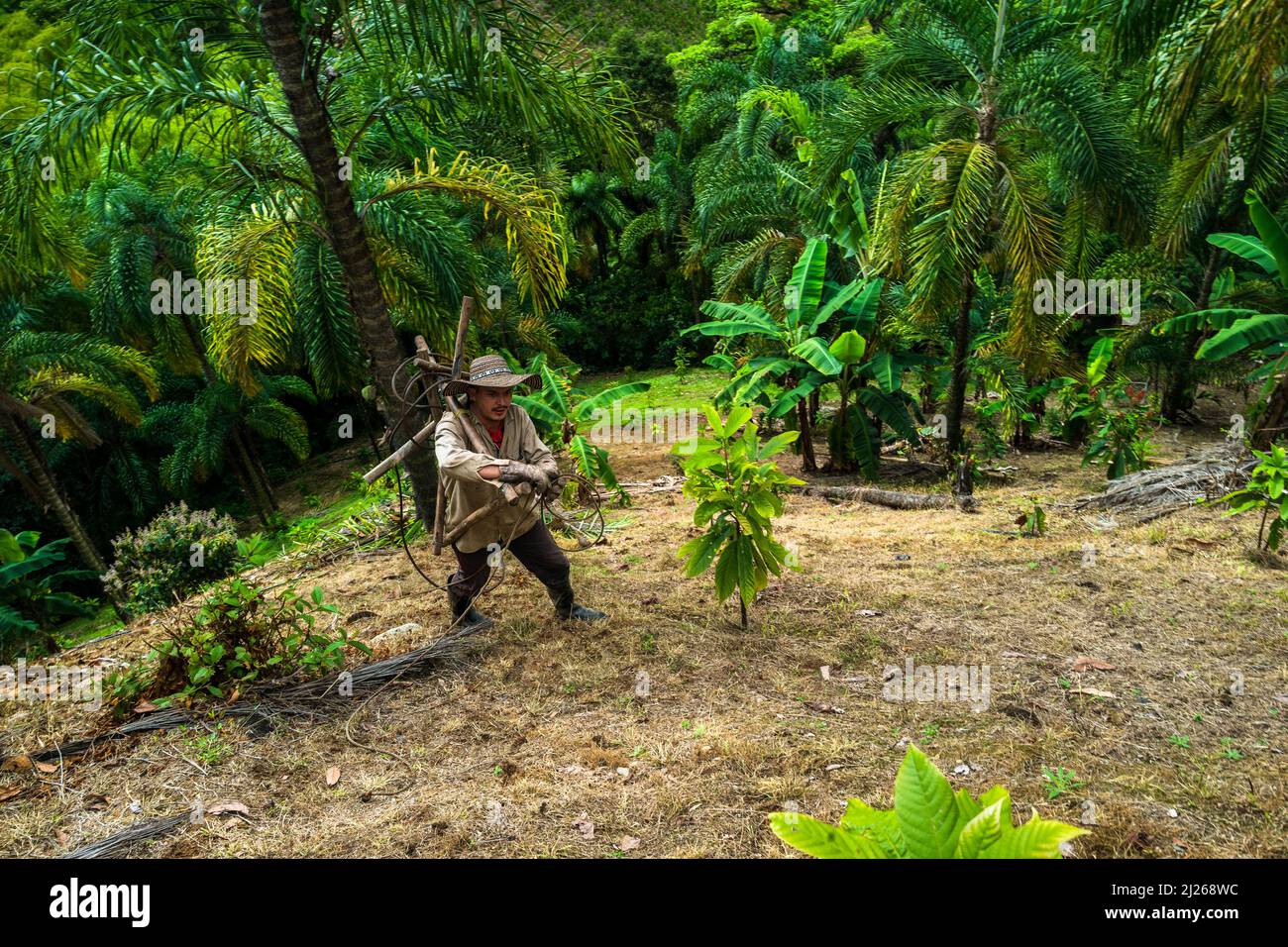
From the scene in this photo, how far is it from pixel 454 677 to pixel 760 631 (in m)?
2.06

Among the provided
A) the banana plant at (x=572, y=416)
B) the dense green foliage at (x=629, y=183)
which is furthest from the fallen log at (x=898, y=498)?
the banana plant at (x=572, y=416)

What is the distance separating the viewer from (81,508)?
66.1 feet

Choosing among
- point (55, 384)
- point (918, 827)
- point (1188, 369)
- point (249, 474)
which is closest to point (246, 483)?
point (249, 474)

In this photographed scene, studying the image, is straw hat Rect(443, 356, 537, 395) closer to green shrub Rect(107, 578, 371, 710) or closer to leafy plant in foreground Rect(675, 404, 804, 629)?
leafy plant in foreground Rect(675, 404, 804, 629)

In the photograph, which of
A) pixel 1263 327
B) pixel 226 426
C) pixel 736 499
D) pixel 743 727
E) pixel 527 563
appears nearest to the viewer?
pixel 743 727

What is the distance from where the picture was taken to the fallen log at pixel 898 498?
8.41 m

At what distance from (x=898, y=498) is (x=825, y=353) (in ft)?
5.91

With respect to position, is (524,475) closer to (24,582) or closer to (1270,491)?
(1270,491)

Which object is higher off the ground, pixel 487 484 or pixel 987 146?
pixel 987 146

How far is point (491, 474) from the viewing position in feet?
14.6

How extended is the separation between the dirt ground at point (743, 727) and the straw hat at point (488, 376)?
1.77 m

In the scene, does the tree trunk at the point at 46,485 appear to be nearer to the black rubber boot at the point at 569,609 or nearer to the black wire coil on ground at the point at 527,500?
the black wire coil on ground at the point at 527,500

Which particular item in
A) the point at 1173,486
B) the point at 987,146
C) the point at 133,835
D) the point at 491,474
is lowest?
the point at 133,835

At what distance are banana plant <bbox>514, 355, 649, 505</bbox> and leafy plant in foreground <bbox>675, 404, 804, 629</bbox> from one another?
3.10 meters
